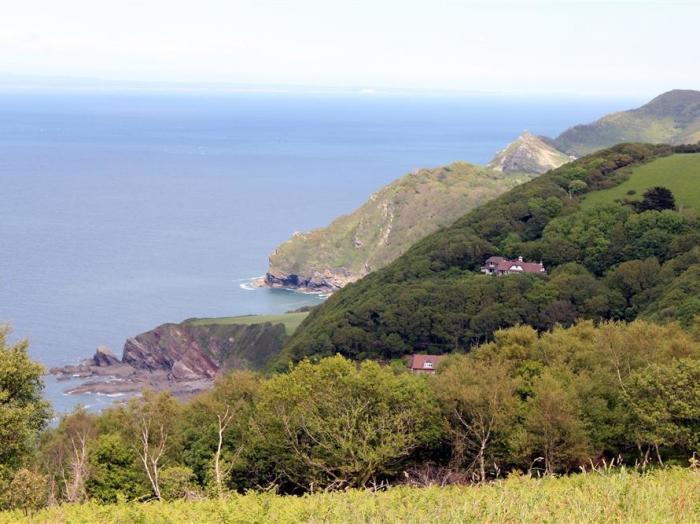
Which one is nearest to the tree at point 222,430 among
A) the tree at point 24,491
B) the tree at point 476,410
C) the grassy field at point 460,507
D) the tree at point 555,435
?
the tree at point 24,491

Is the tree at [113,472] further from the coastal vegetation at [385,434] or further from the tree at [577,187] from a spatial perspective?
the tree at [577,187]

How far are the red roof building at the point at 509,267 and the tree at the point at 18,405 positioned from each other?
170 feet

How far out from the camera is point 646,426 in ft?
89.1

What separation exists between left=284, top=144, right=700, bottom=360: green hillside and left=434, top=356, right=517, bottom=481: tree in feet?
90.5

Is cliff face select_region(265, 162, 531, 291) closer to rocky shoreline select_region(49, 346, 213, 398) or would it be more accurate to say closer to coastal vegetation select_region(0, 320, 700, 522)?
rocky shoreline select_region(49, 346, 213, 398)

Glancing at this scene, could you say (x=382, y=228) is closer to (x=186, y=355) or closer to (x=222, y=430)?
(x=186, y=355)

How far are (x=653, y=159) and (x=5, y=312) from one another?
235 feet

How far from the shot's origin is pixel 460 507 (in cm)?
1558

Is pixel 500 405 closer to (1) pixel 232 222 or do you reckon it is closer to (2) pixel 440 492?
(2) pixel 440 492

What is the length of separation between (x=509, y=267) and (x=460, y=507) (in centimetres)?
5948

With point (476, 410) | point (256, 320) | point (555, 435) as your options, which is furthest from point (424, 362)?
point (256, 320)

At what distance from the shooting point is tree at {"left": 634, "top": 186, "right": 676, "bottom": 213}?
252 ft

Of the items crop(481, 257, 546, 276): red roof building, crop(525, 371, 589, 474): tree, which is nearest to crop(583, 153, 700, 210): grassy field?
crop(481, 257, 546, 276): red roof building

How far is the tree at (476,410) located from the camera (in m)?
28.3
